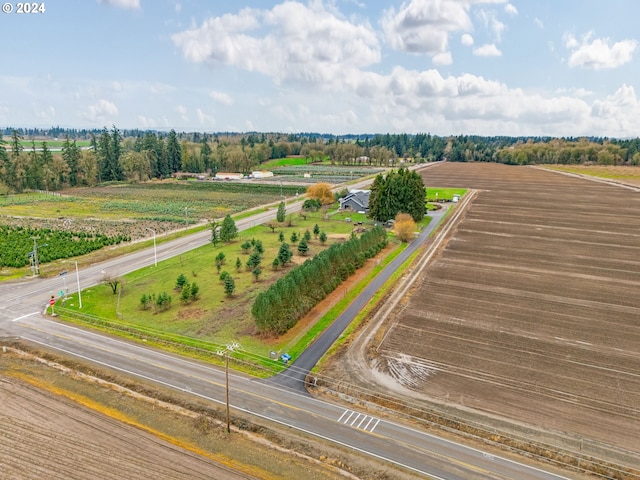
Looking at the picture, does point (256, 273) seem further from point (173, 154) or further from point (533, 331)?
point (173, 154)

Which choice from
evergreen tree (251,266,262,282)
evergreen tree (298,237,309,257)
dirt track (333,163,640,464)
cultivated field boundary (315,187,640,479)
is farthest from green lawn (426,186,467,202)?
cultivated field boundary (315,187,640,479)

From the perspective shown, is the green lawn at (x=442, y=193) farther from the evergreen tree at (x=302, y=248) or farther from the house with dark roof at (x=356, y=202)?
the evergreen tree at (x=302, y=248)

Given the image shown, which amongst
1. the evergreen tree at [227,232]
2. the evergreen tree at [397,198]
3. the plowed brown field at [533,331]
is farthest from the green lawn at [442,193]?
the evergreen tree at [227,232]

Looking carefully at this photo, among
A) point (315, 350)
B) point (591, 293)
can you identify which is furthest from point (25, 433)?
point (591, 293)

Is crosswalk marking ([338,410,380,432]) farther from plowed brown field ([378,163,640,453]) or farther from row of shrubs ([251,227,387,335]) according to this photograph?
row of shrubs ([251,227,387,335])

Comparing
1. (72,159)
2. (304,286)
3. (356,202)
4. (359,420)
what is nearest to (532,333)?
(359,420)
